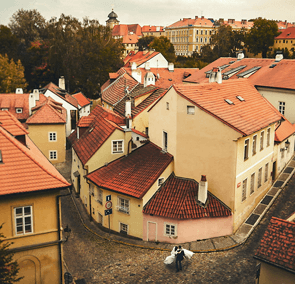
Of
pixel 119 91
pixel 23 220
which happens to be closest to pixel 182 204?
pixel 23 220

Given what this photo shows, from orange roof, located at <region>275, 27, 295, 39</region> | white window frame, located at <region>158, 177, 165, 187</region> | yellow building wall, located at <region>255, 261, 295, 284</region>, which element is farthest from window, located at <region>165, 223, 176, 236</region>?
orange roof, located at <region>275, 27, 295, 39</region>

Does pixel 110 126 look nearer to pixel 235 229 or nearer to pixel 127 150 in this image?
pixel 127 150

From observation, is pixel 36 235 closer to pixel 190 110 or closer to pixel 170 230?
pixel 170 230

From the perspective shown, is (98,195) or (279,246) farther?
(98,195)

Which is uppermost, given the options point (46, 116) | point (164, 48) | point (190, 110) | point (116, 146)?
point (164, 48)

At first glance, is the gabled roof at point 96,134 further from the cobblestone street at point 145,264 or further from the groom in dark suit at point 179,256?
the groom in dark suit at point 179,256

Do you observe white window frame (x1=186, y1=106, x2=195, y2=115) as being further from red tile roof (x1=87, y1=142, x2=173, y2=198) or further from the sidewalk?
the sidewalk

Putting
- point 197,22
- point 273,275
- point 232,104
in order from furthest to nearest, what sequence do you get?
point 197,22 → point 232,104 → point 273,275
